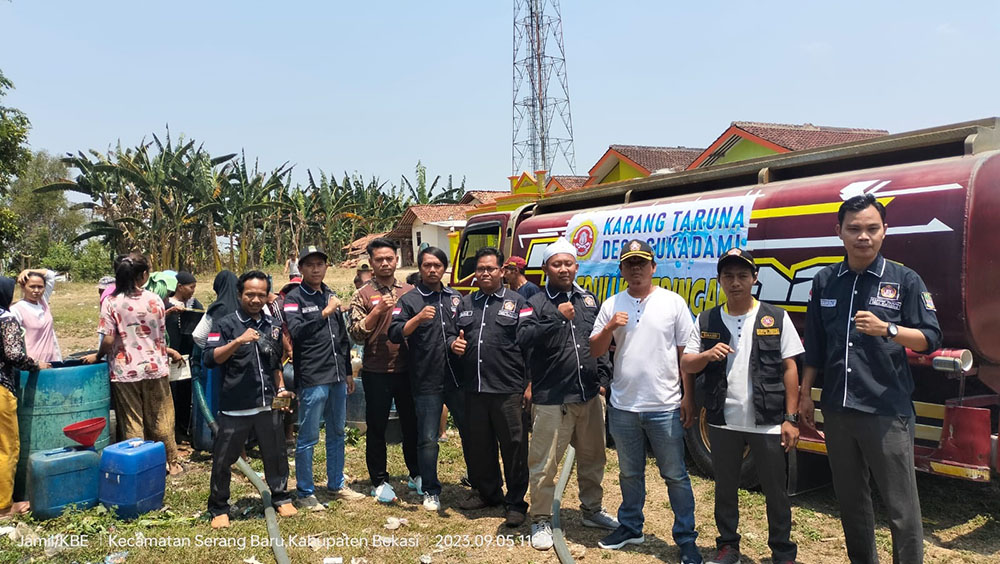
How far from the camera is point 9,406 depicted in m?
4.83

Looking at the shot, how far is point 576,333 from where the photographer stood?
454cm

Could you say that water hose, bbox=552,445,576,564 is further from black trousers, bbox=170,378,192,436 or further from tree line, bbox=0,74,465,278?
tree line, bbox=0,74,465,278

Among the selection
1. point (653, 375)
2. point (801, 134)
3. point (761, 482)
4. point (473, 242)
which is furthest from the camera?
point (801, 134)

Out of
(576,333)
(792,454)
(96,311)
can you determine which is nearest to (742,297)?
(576,333)

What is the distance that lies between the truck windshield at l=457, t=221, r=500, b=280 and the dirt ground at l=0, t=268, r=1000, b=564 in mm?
4078

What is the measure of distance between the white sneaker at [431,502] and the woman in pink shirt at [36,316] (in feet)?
10.7

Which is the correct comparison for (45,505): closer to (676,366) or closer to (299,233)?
(676,366)

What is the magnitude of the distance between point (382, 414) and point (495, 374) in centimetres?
117

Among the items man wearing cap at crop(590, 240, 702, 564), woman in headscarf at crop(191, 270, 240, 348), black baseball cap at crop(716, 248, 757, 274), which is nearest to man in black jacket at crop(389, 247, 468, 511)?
man wearing cap at crop(590, 240, 702, 564)

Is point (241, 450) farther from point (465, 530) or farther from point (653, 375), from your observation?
point (653, 375)

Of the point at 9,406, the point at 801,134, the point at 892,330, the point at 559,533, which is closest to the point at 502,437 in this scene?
the point at 559,533

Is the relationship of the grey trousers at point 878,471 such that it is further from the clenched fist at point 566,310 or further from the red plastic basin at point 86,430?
the red plastic basin at point 86,430

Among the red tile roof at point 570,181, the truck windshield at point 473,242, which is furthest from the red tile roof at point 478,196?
the truck windshield at point 473,242

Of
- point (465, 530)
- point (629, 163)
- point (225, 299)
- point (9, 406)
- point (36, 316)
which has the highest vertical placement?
point (629, 163)
